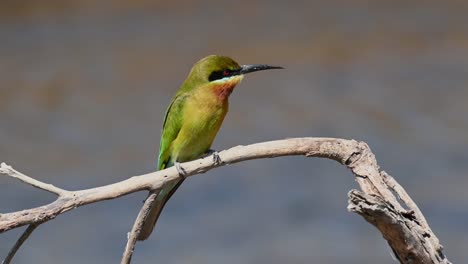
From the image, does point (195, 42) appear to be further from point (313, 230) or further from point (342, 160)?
point (342, 160)

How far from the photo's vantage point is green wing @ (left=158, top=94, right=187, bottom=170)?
11.3 ft

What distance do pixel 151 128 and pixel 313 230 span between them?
3.59 ft

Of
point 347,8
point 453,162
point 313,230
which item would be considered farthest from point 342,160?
point 347,8

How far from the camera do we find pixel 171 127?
11.4 ft

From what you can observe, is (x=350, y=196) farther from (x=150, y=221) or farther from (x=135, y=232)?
(x=150, y=221)

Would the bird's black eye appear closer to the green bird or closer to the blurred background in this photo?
the green bird

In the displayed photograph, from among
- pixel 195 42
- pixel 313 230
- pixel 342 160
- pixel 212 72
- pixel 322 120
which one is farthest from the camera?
pixel 195 42

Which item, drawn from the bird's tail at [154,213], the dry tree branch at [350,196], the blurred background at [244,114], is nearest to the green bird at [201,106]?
the bird's tail at [154,213]

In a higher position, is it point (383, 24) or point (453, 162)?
point (383, 24)

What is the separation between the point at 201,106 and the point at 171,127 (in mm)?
139

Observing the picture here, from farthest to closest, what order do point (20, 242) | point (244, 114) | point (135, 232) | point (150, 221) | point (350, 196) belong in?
1. point (244, 114)
2. point (150, 221)
3. point (135, 232)
4. point (20, 242)
5. point (350, 196)

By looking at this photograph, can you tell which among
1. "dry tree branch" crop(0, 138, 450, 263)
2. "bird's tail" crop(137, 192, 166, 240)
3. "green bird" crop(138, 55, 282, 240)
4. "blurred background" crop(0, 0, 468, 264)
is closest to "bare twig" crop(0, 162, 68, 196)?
"dry tree branch" crop(0, 138, 450, 263)

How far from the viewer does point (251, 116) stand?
19.9ft

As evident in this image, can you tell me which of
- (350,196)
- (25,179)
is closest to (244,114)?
(25,179)
